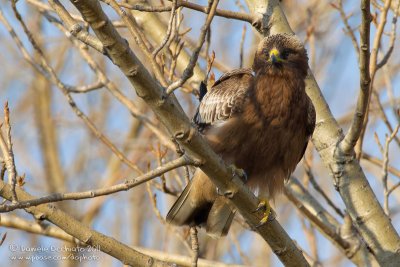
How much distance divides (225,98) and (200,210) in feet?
3.02

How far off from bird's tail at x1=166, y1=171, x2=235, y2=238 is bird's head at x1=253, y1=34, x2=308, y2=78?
3.40 ft

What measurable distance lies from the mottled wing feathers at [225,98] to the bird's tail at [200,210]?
0.47 meters

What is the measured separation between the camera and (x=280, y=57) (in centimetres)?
549

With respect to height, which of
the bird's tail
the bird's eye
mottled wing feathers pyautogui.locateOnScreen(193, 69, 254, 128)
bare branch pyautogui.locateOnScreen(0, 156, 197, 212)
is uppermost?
the bird's eye

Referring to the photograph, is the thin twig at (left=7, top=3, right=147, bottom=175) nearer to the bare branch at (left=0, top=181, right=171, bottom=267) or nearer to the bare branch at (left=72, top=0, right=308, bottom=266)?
the bare branch at (left=0, top=181, right=171, bottom=267)

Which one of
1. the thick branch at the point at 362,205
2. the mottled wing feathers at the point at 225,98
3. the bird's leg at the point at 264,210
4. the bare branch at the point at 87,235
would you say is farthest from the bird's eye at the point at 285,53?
the bare branch at the point at 87,235

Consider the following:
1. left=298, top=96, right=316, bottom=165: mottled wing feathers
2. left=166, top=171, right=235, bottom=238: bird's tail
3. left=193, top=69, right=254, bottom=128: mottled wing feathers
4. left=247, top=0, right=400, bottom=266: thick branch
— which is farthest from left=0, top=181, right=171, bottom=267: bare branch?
left=298, top=96, right=316, bottom=165: mottled wing feathers

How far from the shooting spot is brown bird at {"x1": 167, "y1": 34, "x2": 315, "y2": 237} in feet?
16.9

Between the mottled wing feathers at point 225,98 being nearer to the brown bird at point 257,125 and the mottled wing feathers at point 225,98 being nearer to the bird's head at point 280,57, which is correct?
the brown bird at point 257,125

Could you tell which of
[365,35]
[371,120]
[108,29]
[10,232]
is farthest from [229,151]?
[10,232]

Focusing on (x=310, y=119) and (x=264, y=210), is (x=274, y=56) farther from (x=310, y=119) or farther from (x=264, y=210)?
(x=264, y=210)

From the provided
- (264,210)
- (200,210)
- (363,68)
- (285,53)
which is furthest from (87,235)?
(285,53)

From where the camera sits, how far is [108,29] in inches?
130

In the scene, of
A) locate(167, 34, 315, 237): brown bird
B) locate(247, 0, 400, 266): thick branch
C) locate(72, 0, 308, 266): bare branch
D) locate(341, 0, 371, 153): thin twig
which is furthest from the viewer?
locate(167, 34, 315, 237): brown bird
